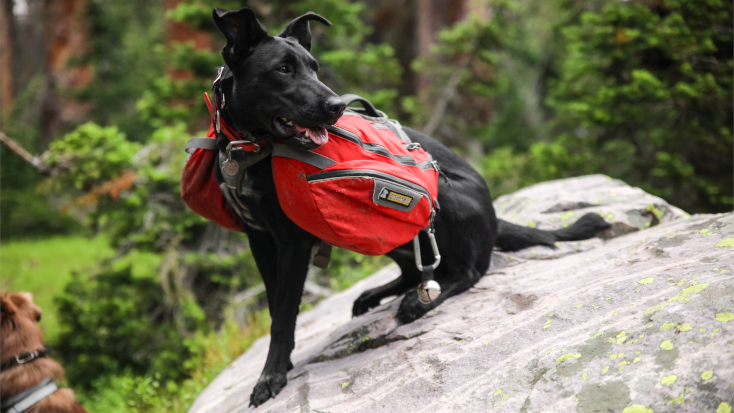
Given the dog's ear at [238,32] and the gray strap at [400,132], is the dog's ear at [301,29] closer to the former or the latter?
the dog's ear at [238,32]

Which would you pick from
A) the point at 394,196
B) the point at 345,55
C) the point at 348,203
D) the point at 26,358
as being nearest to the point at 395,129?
the point at 394,196

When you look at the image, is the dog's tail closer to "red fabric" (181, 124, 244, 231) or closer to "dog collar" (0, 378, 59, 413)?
"red fabric" (181, 124, 244, 231)

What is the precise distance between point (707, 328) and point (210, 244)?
5318 millimetres

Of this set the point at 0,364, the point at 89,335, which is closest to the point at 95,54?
the point at 89,335

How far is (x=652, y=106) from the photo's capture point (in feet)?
17.2

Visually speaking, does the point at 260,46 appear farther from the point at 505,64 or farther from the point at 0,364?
the point at 505,64

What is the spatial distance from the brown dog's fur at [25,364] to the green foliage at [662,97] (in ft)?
17.0

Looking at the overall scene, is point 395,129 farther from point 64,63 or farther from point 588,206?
point 64,63

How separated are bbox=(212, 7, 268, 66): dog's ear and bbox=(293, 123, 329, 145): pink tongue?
0.41 metres

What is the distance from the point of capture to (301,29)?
2506 mm

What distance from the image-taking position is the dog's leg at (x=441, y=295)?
279 cm

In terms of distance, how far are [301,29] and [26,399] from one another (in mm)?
2662

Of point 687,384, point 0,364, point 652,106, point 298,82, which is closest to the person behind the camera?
point 687,384

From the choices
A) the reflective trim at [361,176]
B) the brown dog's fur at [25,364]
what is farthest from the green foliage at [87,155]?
the reflective trim at [361,176]
